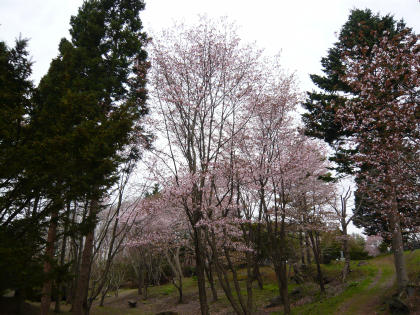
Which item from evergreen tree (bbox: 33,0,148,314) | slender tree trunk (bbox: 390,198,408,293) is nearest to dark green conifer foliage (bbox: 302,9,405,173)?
slender tree trunk (bbox: 390,198,408,293)

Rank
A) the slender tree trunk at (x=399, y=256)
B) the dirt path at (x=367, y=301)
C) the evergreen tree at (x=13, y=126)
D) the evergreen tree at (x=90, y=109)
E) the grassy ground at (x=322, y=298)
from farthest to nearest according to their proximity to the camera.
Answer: the grassy ground at (x=322, y=298) → the slender tree trunk at (x=399, y=256) → the dirt path at (x=367, y=301) → the evergreen tree at (x=90, y=109) → the evergreen tree at (x=13, y=126)

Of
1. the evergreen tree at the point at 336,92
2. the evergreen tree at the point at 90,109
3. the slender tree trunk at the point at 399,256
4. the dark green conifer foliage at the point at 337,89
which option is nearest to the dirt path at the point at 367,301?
the slender tree trunk at the point at 399,256

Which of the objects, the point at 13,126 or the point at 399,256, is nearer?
the point at 13,126

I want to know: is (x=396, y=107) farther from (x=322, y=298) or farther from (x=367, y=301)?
(x=322, y=298)

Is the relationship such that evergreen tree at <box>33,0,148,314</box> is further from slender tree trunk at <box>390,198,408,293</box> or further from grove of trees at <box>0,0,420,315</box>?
slender tree trunk at <box>390,198,408,293</box>

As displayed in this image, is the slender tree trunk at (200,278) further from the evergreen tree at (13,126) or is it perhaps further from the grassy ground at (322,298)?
the grassy ground at (322,298)

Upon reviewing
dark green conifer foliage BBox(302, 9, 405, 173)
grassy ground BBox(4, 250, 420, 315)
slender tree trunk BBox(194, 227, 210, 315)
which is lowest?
grassy ground BBox(4, 250, 420, 315)

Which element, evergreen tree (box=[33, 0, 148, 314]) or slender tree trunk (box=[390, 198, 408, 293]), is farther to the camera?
slender tree trunk (box=[390, 198, 408, 293])

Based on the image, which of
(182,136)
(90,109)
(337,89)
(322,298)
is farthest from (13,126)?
(322,298)

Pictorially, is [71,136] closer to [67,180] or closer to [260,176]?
[67,180]

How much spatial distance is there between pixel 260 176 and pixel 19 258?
24.1 ft

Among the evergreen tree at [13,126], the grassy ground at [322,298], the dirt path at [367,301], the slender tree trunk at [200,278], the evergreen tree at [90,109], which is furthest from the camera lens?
the grassy ground at [322,298]

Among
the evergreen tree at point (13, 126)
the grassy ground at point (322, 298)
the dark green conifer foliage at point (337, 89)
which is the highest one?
the dark green conifer foliage at point (337, 89)

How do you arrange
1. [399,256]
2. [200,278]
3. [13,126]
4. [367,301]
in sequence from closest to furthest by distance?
[13,126] → [200,278] → [399,256] → [367,301]
